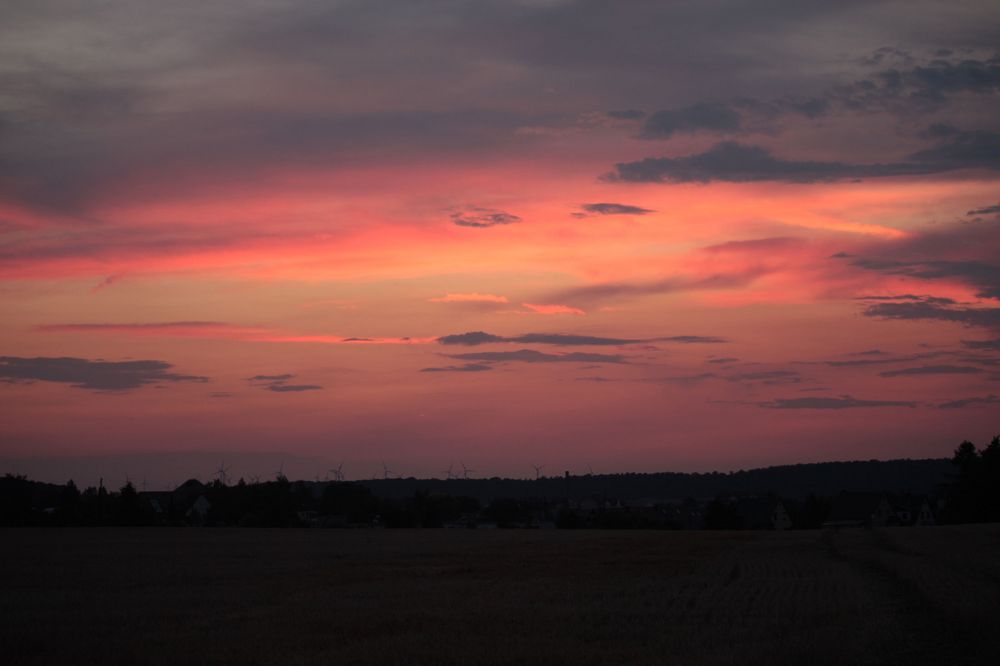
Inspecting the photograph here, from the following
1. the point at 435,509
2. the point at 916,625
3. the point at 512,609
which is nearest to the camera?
the point at 916,625

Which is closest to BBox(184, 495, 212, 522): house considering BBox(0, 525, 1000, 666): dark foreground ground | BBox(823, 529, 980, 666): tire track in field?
BBox(0, 525, 1000, 666): dark foreground ground

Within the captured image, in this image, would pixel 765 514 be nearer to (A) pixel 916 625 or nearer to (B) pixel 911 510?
(B) pixel 911 510

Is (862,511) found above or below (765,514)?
above

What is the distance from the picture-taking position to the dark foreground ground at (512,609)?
2014 cm

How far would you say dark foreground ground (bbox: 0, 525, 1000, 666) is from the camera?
20.1 metres

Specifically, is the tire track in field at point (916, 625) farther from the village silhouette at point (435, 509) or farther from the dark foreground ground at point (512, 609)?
the village silhouette at point (435, 509)

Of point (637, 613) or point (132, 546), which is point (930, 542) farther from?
point (132, 546)

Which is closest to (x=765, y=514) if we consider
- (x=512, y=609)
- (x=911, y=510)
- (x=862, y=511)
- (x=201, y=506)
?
(x=862, y=511)

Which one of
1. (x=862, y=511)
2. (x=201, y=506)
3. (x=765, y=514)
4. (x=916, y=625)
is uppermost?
(x=201, y=506)

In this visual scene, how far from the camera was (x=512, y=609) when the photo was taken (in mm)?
27828

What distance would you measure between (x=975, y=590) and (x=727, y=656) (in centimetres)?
1248

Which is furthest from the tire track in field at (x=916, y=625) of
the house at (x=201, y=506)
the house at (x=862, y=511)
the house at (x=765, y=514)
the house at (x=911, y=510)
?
the house at (x=201, y=506)

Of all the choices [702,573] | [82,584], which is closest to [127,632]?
[82,584]

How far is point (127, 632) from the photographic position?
23984mm
